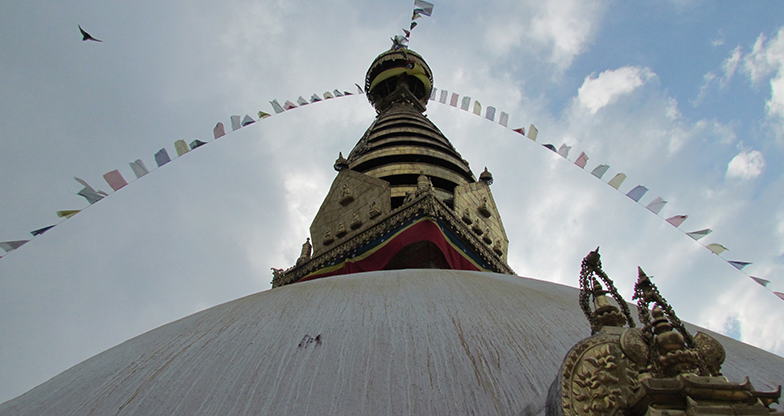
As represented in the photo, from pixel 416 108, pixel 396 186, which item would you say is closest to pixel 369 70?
pixel 416 108

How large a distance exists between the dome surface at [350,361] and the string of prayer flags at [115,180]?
3999mm

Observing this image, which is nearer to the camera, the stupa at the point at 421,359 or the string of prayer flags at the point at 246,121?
the stupa at the point at 421,359

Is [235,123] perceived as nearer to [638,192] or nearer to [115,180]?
[115,180]

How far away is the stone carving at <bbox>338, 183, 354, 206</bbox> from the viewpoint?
10.4m

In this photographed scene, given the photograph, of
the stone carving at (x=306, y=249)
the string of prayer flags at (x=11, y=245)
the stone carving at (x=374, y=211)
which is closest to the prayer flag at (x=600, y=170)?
the stone carving at (x=374, y=211)

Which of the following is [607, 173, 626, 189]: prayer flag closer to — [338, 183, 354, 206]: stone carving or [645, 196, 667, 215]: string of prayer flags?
[645, 196, 667, 215]: string of prayer flags

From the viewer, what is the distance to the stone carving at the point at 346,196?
411 inches

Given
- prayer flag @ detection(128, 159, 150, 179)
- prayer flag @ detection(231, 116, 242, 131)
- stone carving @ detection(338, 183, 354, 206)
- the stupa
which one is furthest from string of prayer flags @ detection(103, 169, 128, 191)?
stone carving @ detection(338, 183, 354, 206)

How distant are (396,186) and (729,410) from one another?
9.56 metres

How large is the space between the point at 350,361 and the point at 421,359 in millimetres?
397

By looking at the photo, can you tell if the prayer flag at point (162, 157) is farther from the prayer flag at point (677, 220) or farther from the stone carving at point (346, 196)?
the prayer flag at point (677, 220)

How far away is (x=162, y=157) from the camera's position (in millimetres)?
7605

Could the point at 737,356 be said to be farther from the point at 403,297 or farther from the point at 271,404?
the point at 271,404

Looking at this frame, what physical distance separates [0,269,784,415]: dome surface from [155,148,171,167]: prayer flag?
470 cm
